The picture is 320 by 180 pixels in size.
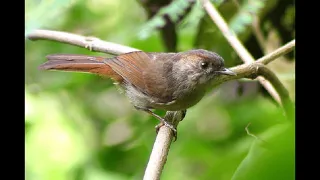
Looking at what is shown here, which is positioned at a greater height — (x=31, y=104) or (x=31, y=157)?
(x=31, y=104)

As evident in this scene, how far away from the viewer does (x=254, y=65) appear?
130 centimetres

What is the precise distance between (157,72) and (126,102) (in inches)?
10.6

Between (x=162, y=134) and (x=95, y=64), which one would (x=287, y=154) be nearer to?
(x=162, y=134)

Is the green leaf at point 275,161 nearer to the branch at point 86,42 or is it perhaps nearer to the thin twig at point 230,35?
the thin twig at point 230,35

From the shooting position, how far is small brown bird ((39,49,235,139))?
139 centimetres

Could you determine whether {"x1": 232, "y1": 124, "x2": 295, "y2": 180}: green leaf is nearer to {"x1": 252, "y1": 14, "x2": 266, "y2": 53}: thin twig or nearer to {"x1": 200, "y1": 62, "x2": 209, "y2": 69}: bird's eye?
{"x1": 200, "y1": 62, "x2": 209, "y2": 69}: bird's eye

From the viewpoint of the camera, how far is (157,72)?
1527mm

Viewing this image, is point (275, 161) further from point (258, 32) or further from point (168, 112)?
point (258, 32)

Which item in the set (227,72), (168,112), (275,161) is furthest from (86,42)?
(275,161)

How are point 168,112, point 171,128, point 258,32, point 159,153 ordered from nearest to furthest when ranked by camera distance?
point 159,153
point 171,128
point 168,112
point 258,32

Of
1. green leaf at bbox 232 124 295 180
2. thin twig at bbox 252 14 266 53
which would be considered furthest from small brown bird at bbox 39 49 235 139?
green leaf at bbox 232 124 295 180

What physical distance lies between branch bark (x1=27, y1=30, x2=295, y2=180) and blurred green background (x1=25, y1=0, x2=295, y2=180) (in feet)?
0.16
